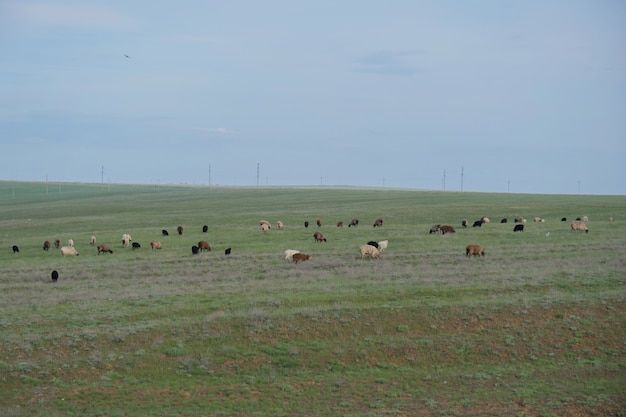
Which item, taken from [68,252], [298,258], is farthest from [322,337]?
[68,252]

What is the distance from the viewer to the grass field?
1712 centimetres

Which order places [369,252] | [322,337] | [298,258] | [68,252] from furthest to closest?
[68,252] < [369,252] < [298,258] < [322,337]

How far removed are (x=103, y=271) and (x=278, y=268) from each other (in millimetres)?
8875

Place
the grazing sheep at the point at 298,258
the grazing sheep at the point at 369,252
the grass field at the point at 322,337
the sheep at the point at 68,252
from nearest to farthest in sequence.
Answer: the grass field at the point at 322,337
the grazing sheep at the point at 298,258
the grazing sheep at the point at 369,252
the sheep at the point at 68,252

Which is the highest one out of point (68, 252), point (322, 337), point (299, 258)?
point (299, 258)

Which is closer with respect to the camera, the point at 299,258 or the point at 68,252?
the point at 299,258

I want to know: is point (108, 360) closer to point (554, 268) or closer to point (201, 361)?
point (201, 361)

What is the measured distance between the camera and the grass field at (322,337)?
17125 millimetres

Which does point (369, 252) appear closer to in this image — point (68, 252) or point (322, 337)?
point (322, 337)

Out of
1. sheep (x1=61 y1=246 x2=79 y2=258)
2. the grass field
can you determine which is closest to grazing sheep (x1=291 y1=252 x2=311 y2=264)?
the grass field

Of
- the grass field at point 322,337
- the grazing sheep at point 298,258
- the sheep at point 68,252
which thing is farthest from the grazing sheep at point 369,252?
the sheep at point 68,252

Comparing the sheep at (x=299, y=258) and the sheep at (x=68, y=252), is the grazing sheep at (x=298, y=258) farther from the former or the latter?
the sheep at (x=68, y=252)

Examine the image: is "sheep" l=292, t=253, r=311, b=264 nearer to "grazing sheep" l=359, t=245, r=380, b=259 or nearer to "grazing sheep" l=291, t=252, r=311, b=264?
"grazing sheep" l=291, t=252, r=311, b=264

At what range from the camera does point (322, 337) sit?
68.8 ft
